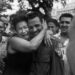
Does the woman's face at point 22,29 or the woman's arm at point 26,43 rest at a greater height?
the woman's face at point 22,29

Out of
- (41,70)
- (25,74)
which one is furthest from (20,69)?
(41,70)

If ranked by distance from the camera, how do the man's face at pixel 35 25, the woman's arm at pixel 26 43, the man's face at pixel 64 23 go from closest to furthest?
the woman's arm at pixel 26 43 → the man's face at pixel 35 25 → the man's face at pixel 64 23

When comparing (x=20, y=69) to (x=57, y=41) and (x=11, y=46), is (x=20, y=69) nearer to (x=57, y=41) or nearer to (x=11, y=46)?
(x=11, y=46)

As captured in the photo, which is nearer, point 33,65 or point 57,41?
point 33,65

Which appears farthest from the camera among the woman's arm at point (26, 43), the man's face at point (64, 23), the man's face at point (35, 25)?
the man's face at point (64, 23)

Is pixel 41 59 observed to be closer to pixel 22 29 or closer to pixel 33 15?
pixel 22 29

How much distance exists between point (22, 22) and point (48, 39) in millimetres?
401

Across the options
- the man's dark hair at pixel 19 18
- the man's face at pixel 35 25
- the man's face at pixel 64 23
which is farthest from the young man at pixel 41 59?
the man's face at pixel 64 23

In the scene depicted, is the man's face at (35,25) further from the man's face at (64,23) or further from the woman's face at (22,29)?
the man's face at (64,23)

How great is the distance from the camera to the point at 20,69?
10.8ft

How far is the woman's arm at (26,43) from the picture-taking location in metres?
3.11

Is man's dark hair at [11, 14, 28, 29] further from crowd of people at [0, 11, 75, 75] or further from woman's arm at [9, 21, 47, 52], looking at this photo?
woman's arm at [9, 21, 47, 52]

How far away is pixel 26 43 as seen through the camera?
3.15 m

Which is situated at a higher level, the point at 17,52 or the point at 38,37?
the point at 38,37
